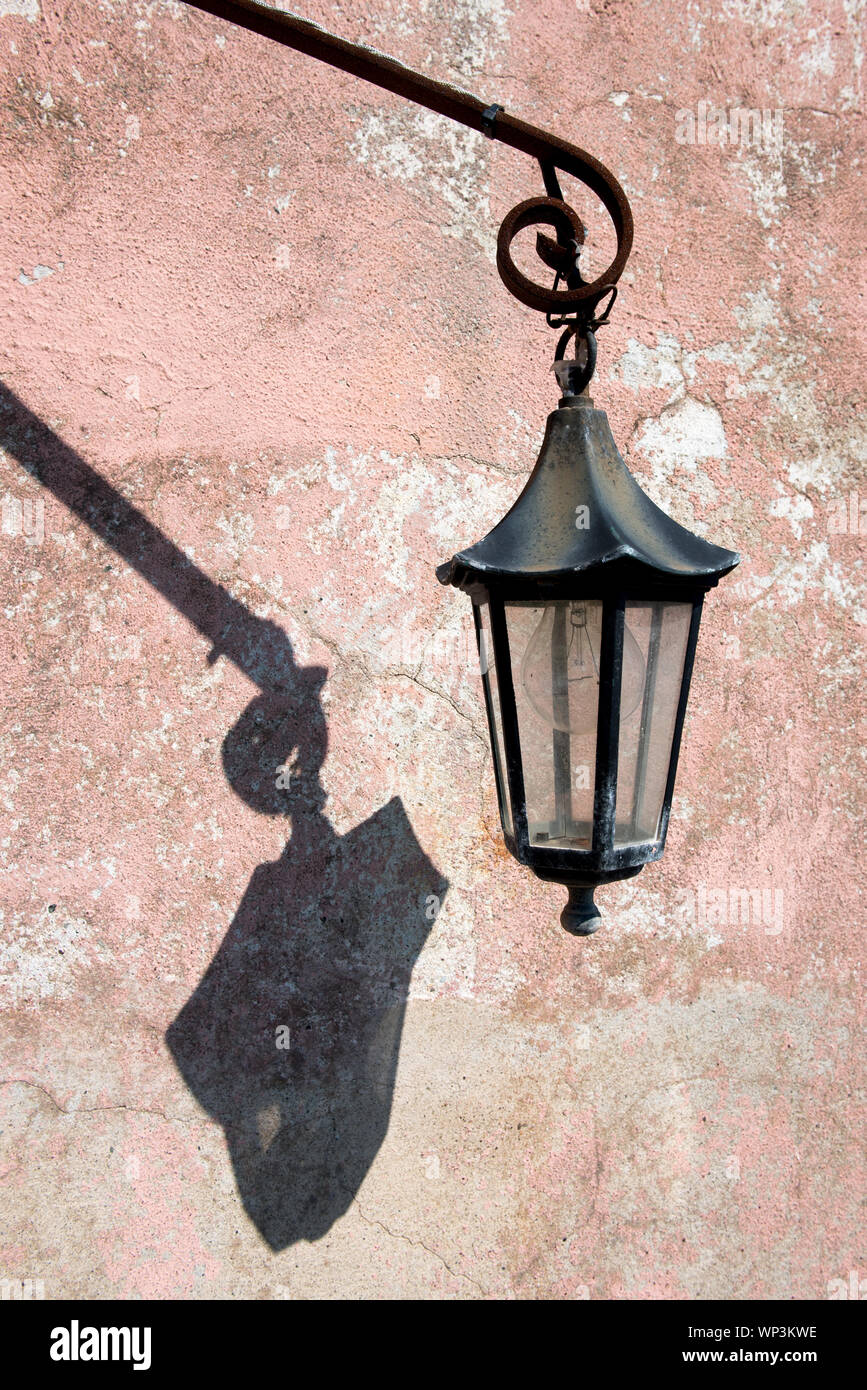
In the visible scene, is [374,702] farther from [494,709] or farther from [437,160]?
[437,160]

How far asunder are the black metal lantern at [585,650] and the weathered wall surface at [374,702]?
0.83 metres

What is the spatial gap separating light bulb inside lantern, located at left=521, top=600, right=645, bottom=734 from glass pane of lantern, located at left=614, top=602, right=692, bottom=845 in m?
0.01

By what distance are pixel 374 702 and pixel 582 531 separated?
1051mm

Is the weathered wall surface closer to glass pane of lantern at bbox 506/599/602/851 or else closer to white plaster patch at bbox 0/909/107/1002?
white plaster patch at bbox 0/909/107/1002

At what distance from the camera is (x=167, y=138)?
2.49 meters

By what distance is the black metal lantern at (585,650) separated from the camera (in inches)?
60.6

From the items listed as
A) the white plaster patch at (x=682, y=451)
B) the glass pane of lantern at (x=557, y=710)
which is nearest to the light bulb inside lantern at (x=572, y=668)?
the glass pane of lantern at (x=557, y=710)

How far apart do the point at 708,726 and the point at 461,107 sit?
1.62 metres

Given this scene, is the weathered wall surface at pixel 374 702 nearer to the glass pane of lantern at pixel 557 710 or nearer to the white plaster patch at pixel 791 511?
the white plaster patch at pixel 791 511

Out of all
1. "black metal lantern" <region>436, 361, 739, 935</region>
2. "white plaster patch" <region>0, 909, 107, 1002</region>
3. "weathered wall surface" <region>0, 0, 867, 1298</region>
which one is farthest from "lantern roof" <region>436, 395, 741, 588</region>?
"white plaster patch" <region>0, 909, 107, 1002</region>

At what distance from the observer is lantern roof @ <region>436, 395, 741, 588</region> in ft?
4.94

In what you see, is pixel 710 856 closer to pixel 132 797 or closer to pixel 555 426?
pixel 555 426

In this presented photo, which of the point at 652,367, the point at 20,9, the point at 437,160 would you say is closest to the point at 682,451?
Result: the point at 652,367

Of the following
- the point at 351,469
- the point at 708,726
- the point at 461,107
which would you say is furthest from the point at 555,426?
the point at 708,726
